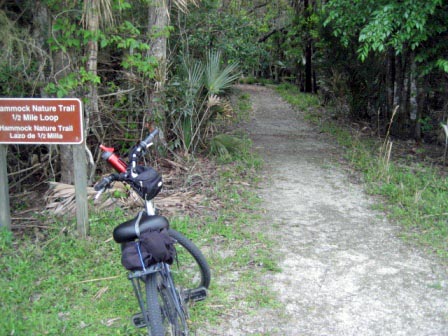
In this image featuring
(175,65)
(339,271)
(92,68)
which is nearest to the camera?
(339,271)

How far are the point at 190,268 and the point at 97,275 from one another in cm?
90

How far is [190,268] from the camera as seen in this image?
4953 mm

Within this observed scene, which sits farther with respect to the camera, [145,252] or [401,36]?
[401,36]

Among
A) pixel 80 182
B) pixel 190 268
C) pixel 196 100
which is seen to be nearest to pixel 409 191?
pixel 190 268

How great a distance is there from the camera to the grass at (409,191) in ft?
18.9

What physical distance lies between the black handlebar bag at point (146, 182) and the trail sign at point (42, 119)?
1.74 m

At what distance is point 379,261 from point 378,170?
298 centimetres

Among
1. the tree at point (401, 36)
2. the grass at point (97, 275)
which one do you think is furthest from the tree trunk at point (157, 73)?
the tree at point (401, 36)

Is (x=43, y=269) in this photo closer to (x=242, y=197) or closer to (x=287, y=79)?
(x=242, y=197)

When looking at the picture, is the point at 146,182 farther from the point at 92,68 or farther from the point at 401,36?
the point at 401,36

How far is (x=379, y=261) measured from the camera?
5.15 m

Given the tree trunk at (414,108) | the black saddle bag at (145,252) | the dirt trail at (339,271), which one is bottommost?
the dirt trail at (339,271)

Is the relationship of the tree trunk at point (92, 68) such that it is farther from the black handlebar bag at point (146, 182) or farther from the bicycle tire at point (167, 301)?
the bicycle tire at point (167, 301)

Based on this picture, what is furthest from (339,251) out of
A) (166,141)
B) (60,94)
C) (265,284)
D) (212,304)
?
(166,141)
